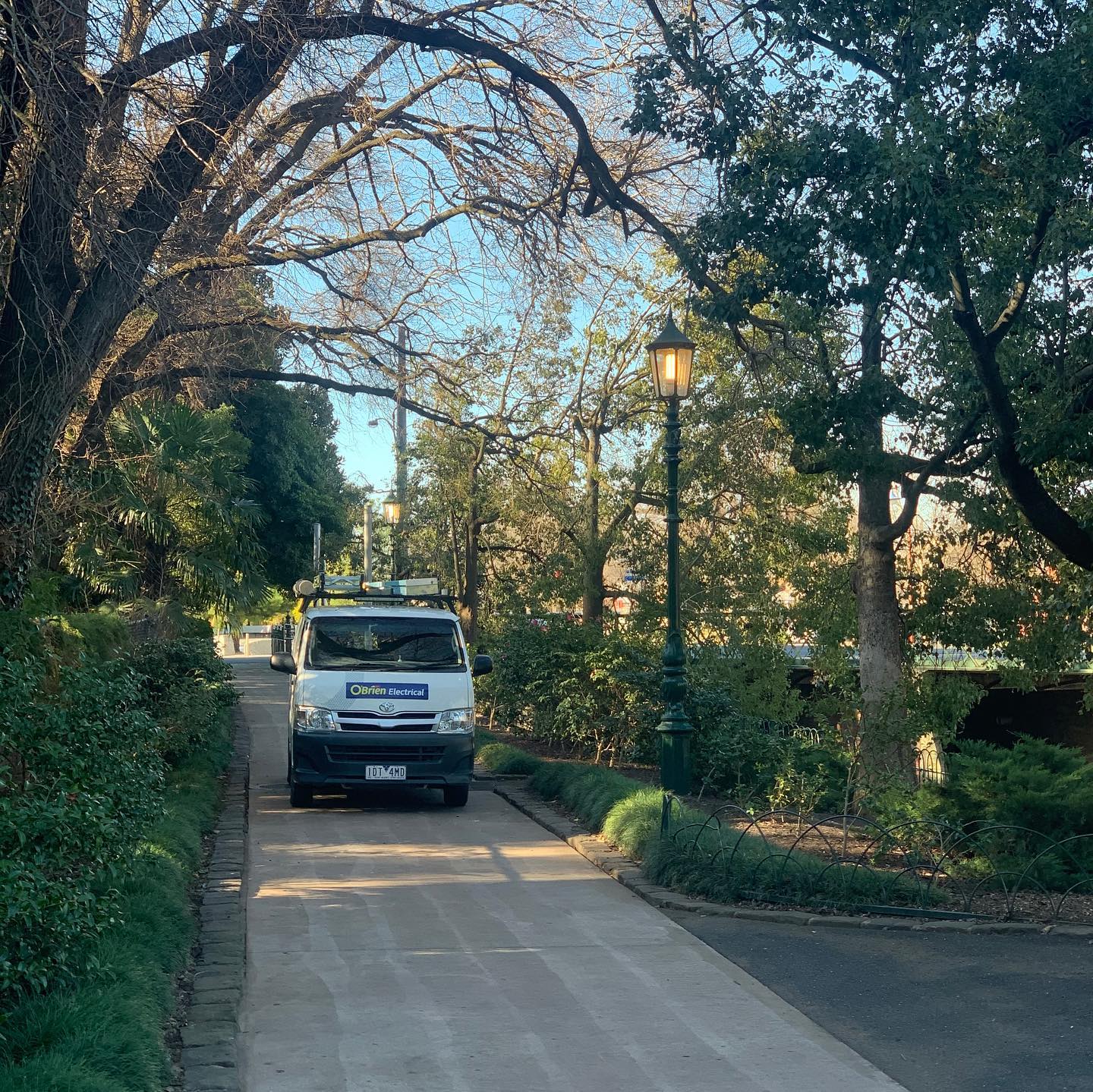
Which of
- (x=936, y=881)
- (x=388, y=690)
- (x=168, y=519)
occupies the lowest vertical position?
(x=936, y=881)

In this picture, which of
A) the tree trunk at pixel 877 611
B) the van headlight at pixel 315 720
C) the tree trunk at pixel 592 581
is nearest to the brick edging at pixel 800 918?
the van headlight at pixel 315 720

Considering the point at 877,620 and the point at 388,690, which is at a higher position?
the point at 877,620

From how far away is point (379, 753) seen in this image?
13.4 metres

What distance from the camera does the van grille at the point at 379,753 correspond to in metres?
13.3

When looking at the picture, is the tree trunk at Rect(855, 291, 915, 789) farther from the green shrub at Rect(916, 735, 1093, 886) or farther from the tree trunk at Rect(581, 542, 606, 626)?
the tree trunk at Rect(581, 542, 606, 626)

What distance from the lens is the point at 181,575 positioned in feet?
68.4

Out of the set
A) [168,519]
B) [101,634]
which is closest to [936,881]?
[101,634]

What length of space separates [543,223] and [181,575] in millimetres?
10884

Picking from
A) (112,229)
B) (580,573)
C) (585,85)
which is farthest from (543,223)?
(580,573)

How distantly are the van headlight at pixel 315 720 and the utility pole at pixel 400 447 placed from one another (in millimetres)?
4533

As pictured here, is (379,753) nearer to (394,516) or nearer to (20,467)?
(20,467)

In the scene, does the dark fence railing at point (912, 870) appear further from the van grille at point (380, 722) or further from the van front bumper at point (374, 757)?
the van grille at point (380, 722)

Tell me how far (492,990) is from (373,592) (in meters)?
9.92

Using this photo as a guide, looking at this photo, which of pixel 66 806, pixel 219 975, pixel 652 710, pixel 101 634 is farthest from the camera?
pixel 652 710
